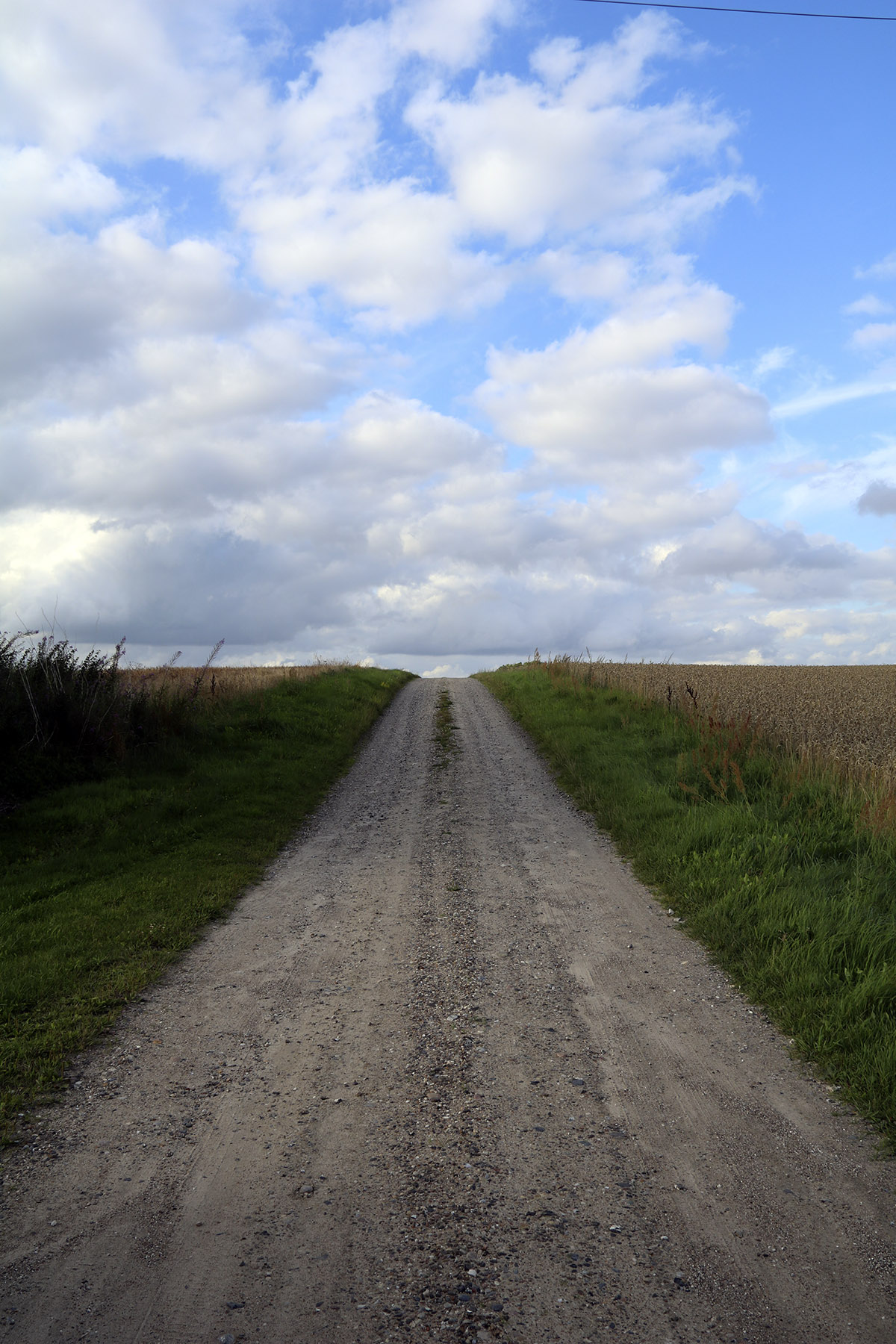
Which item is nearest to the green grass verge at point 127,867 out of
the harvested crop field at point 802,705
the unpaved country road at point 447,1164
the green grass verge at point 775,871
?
the unpaved country road at point 447,1164

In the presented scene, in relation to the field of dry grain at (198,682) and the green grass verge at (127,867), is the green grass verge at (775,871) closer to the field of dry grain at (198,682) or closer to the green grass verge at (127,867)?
the green grass verge at (127,867)

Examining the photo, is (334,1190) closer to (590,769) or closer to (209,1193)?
(209,1193)

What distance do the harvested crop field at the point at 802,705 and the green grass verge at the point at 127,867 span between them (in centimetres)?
920

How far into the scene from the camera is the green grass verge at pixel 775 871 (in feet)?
17.8

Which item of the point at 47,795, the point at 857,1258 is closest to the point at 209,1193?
the point at 857,1258

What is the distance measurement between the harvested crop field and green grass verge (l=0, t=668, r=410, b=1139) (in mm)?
9198

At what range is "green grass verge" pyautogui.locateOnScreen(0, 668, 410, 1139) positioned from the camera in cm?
590

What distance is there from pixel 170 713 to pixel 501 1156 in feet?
45.8

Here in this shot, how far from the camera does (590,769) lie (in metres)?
14.5

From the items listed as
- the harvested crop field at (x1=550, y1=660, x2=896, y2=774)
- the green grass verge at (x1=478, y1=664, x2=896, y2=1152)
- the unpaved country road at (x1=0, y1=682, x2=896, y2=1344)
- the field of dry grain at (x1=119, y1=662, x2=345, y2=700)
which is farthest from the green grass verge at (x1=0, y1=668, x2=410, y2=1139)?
the harvested crop field at (x1=550, y1=660, x2=896, y2=774)

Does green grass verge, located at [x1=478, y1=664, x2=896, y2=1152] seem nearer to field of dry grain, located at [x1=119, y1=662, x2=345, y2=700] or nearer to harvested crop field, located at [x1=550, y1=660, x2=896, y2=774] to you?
harvested crop field, located at [x1=550, y1=660, x2=896, y2=774]

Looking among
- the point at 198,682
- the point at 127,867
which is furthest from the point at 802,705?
the point at 127,867

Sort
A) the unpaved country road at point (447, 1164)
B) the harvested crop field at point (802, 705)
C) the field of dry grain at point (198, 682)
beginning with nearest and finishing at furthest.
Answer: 1. the unpaved country road at point (447, 1164)
2. the harvested crop field at point (802, 705)
3. the field of dry grain at point (198, 682)

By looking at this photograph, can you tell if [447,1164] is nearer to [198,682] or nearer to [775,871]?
[775,871]
